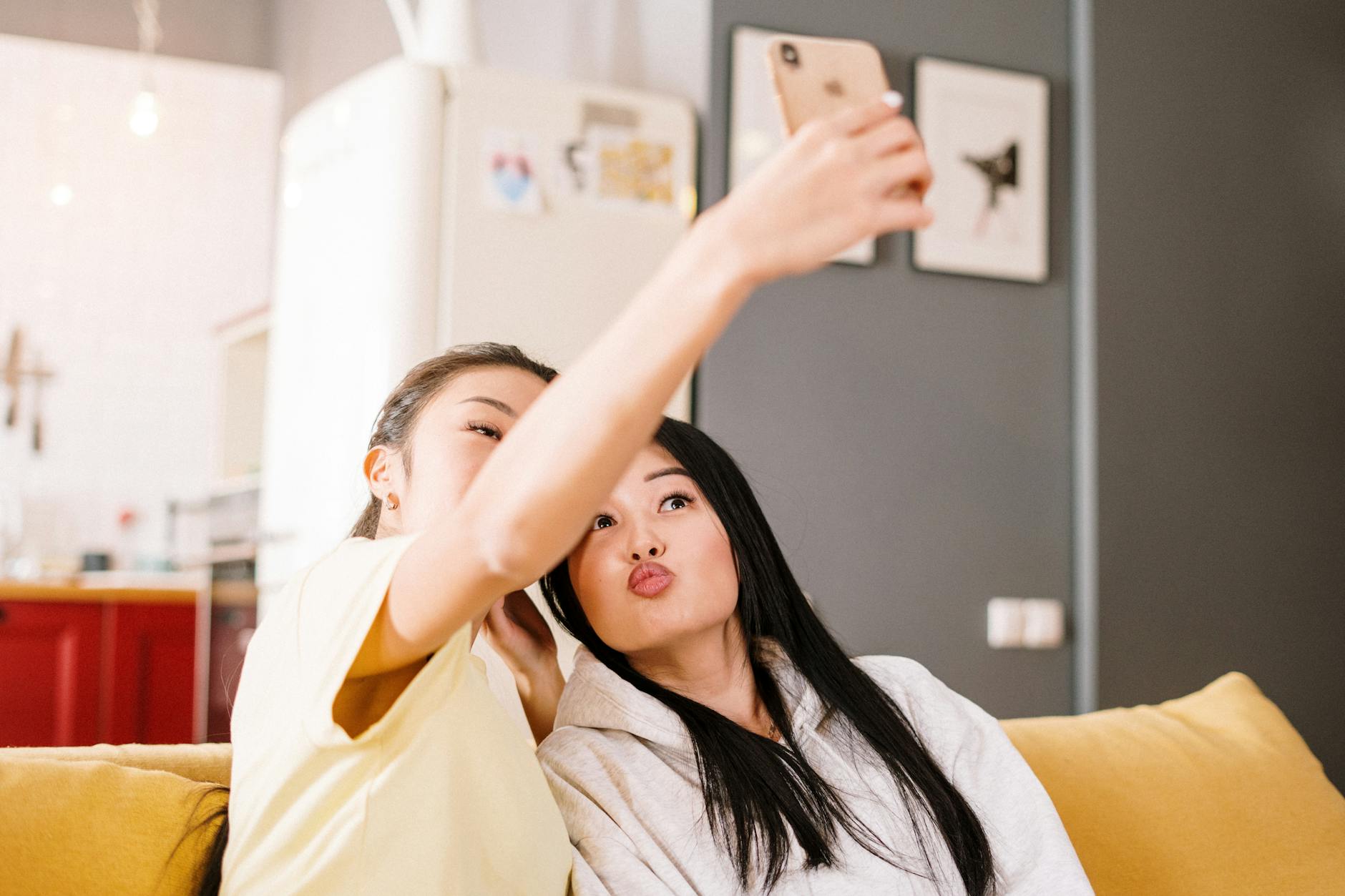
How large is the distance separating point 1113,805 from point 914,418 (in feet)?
4.28

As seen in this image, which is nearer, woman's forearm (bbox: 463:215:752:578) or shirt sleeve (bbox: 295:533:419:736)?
woman's forearm (bbox: 463:215:752:578)

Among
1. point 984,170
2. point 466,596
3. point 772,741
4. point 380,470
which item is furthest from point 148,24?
point 466,596

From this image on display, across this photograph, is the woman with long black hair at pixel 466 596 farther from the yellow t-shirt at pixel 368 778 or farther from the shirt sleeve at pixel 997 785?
the shirt sleeve at pixel 997 785

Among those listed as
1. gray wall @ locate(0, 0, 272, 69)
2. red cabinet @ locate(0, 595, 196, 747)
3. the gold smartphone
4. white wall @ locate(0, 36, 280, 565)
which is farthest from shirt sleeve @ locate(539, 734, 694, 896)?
gray wall @ locate(0, 0, 272, 69)

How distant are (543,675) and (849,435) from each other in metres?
1.35

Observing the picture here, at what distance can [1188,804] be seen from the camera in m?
1.51

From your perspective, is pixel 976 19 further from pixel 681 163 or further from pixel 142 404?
pixel 142 404

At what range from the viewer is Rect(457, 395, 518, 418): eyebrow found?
3.63ft

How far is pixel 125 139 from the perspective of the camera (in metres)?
4.94

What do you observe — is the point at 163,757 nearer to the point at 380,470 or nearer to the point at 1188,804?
the point at 380,470

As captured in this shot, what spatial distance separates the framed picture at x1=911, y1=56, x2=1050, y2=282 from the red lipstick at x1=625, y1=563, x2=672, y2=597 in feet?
5.39

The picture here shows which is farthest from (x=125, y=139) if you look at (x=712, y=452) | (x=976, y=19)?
(x=712, y=452)

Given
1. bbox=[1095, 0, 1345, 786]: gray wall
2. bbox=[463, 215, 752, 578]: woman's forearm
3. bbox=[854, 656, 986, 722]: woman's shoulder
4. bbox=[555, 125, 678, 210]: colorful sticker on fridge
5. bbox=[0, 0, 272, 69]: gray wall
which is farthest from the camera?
bbox=[0, 0, 272, 69]: gray wall

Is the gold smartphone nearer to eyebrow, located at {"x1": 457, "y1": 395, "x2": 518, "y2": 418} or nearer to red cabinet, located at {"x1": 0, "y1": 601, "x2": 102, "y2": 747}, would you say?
eyebrow, located at {"x1": 457, "y1": 395, "x2": 518, "y2": 418}
